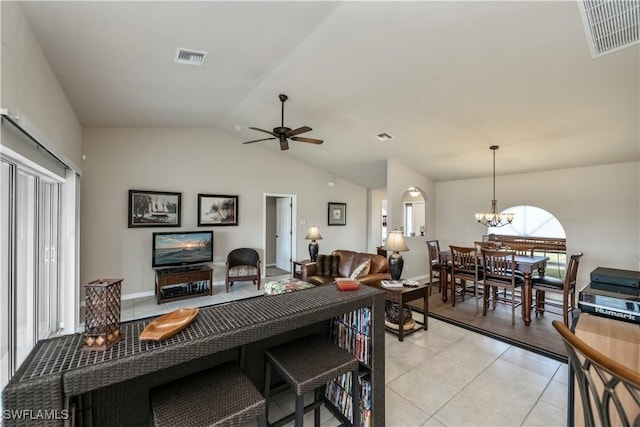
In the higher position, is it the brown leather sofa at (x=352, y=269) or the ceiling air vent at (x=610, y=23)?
the ceiling air vent at (x=610, y=23)

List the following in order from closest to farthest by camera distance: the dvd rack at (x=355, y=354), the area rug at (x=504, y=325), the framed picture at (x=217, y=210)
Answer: the dvd rack at (x=355, y=354)
the area rug at (x=504, y=325)
the framed picture at (x=217, y=210)

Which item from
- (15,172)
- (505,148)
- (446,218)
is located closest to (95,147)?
(15,172)

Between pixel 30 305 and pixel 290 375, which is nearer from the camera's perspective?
pixel 290 375

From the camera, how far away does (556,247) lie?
17.2 feet

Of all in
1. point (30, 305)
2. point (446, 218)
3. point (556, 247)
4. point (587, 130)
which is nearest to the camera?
point (30, 305)

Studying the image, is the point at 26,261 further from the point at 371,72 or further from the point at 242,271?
the point at 371,72

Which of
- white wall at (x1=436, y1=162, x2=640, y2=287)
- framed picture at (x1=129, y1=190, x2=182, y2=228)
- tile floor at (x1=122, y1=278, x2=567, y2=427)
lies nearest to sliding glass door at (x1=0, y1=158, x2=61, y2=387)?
framed picture at (x1=129, y1=190, x2=182, y2=228)

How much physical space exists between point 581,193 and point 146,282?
7492mm

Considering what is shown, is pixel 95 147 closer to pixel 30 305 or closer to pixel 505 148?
pixel 30 305

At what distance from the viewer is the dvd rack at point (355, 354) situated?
1.74 m

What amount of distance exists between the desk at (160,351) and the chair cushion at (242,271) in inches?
144

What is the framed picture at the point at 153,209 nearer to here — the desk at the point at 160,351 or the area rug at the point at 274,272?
the area rug at the point at 274,272

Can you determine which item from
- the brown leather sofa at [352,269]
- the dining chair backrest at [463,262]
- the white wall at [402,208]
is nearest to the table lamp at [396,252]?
the brown leather sofa at [352,269]

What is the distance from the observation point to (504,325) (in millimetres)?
3592
